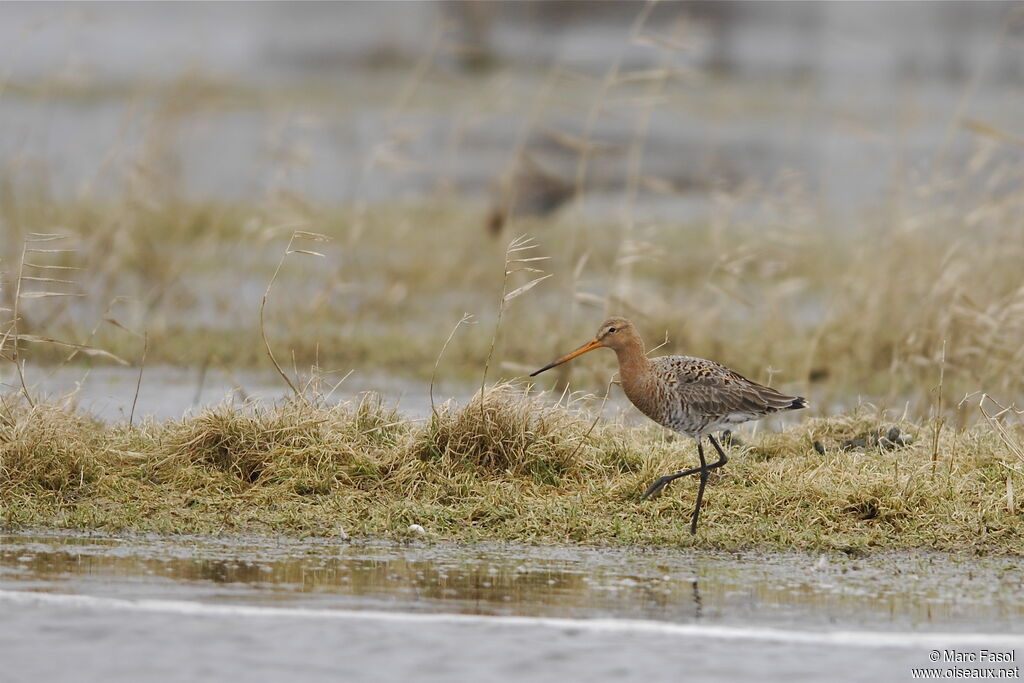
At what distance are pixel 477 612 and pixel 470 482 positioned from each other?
6.12 feet

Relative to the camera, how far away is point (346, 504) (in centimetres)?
782

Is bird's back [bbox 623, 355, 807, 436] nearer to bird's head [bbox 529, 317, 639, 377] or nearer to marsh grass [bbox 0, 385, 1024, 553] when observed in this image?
bird's head [bbox 529, 317, 639, 377]

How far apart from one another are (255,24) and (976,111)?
16.3 metres

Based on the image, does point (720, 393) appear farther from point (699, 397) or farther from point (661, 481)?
point (661, 481)

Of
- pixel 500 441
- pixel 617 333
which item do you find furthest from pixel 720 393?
pixel 500 441

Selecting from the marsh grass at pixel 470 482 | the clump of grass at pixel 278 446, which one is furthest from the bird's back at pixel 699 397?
the clump of grass at pixel 278 446

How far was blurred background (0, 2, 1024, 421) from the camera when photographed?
1149 cm

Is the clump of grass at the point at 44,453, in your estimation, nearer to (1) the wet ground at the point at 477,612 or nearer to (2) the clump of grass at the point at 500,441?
(1) the wet ground at the point at 477,612

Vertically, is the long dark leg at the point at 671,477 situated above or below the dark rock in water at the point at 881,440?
below

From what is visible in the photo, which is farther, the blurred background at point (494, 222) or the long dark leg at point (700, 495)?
the blurred background at point (494, 222)

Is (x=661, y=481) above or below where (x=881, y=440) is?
below

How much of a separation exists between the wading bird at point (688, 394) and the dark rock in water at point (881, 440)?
0.93 metres

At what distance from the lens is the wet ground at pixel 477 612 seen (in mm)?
5586

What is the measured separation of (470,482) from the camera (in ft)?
26.3
